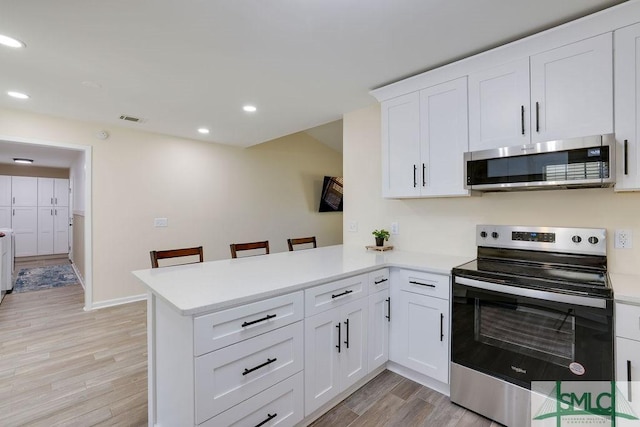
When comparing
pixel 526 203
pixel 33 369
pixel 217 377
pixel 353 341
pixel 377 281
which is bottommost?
pixel 33 369

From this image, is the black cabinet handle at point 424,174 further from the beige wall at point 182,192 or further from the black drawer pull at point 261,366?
the beige wall at point 182,192

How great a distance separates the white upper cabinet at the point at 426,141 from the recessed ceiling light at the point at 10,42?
267 centimetres

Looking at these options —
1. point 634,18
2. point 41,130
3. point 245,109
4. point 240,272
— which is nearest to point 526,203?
point 634,18

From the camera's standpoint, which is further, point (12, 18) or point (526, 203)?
point (526, 203)

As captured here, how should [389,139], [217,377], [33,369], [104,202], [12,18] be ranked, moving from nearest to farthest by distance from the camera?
1. [217,377]
2. [12,18]
3. [33,369]
4. [389,139]
5. [104,202]

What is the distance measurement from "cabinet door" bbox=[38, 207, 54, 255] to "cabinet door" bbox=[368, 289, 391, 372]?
8.97 m

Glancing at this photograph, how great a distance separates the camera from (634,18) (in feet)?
5.16

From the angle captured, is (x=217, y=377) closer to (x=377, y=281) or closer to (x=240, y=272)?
(x=240, y=272)

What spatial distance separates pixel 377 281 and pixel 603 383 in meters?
1.23

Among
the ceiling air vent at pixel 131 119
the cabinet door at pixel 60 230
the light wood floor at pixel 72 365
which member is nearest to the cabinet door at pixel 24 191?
the cabinet door at pixel 60 230

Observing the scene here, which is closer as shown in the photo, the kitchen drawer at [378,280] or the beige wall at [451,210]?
the beige wall at [451,210]

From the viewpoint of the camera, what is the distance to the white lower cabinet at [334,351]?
1683mm

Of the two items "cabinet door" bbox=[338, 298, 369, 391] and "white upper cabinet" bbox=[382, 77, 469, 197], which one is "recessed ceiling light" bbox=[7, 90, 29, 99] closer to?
"white upper cabinet" bbox=[382, 77, 469, 197]

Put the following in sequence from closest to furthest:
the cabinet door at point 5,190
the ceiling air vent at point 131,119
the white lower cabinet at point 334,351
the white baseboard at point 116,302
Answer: the white lower cabinet at point 334,351, the ceiling air vent at point 131,119, the white baseboard at point 116,302, the cabinet door at point 5,190
